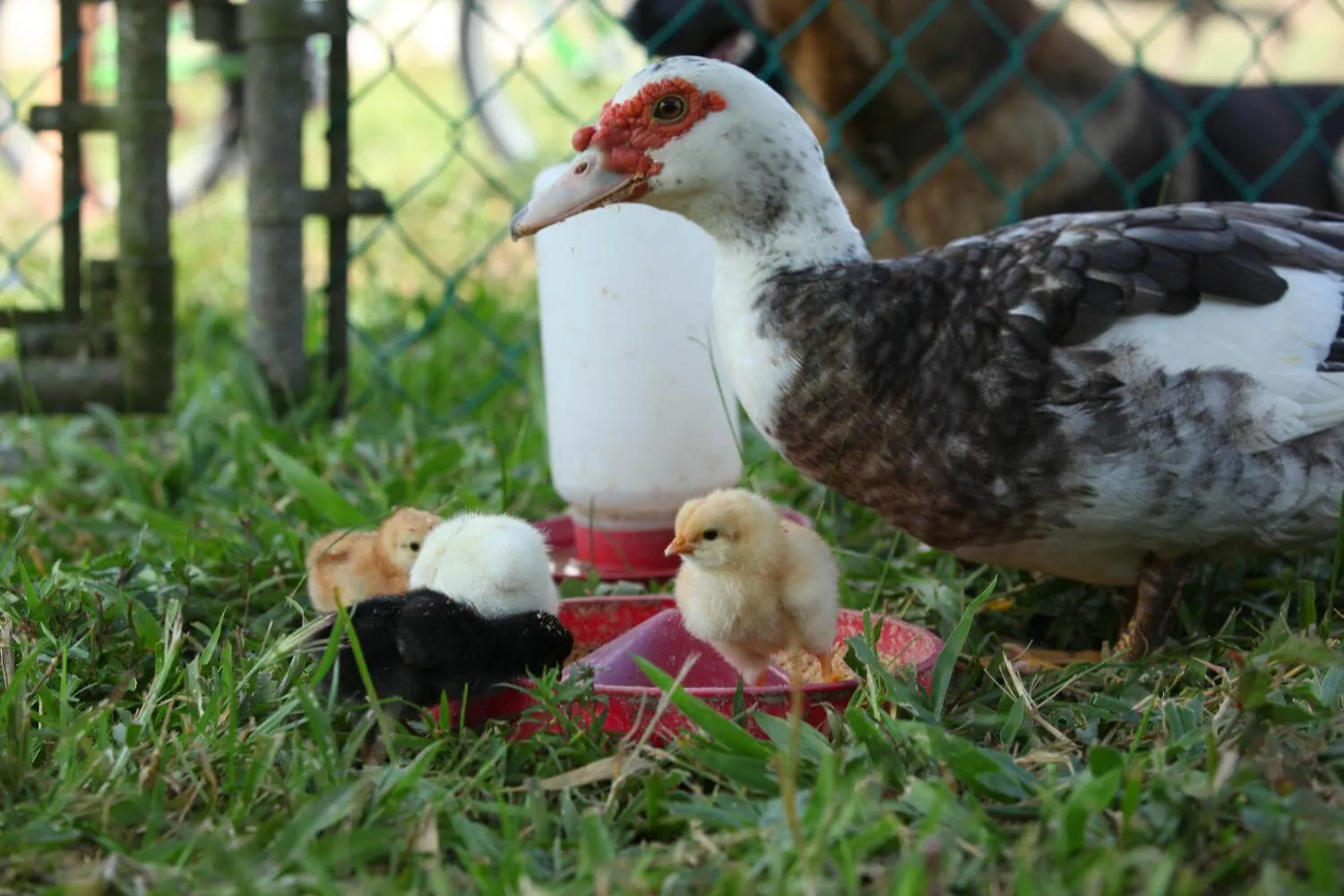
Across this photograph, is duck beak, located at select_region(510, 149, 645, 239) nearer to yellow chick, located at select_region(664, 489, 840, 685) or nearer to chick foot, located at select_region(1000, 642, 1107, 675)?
yellow chick, located at select_region(664, 489, 840, 685)

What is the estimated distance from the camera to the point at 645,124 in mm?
2293

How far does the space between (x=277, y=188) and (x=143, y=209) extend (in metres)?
0.31

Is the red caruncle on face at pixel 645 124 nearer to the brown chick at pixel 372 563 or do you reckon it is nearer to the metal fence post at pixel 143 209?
the brown chick at pixel 372 563

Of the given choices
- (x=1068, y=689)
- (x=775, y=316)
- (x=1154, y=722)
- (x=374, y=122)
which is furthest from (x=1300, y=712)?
(x=374, y=122)

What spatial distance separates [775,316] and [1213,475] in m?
0.66

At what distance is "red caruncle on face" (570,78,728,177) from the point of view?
2283 millimetres

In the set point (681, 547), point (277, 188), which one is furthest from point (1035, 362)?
point (277, 188)

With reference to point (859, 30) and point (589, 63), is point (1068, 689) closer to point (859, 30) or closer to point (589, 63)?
point (859, 30)

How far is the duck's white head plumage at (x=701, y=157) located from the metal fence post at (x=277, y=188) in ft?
4.48

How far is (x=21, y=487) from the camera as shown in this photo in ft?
9.96

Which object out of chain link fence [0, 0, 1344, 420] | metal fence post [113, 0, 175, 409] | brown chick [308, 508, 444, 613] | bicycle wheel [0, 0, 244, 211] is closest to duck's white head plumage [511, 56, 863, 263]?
brown chick [308, 508, 444, 613]

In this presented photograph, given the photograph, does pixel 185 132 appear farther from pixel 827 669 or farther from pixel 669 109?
pixel 827 669

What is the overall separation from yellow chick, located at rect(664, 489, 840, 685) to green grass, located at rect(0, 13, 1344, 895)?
21 centimetres

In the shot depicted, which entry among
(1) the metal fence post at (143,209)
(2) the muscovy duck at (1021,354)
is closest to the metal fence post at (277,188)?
(1) the metal fence post at (143,209)
